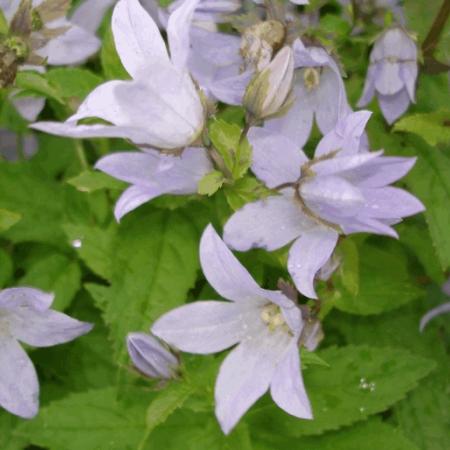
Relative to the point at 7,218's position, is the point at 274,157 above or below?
above

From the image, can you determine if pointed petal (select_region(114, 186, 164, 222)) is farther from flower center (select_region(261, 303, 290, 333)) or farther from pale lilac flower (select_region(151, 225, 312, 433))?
flower center (select_region(261, 303, 290, 333))

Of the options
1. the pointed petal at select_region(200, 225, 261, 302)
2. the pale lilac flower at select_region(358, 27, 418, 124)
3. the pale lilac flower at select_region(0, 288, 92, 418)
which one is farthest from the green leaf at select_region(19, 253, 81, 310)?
the pale lilac flower at select_region(358, 27, 418, 124)

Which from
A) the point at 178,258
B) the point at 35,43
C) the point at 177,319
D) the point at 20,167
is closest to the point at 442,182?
the point at 178,258

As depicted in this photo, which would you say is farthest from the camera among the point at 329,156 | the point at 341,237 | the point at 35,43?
the point at 35,43

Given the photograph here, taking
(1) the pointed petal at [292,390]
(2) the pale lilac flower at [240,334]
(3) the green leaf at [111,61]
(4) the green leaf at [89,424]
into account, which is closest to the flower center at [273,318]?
(2) the pale lilac flower at [240,334]

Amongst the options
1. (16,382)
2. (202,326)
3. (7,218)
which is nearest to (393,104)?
(202,326)

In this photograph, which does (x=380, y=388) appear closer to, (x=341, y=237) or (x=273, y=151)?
(x=341, y=237)

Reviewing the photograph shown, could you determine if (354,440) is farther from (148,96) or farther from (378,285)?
(148,96)
